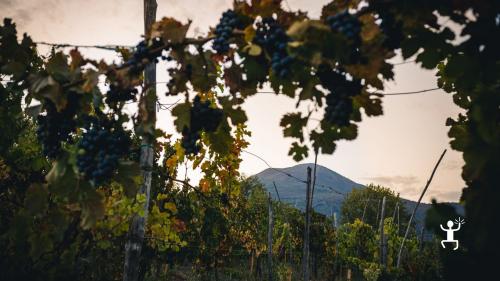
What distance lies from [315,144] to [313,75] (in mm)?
444

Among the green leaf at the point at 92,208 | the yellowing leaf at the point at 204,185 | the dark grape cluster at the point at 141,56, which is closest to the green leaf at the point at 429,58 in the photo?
the dark grape cluster at the point at 141,56

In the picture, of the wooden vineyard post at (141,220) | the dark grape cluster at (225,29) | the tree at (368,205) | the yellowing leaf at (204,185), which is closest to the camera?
the dark grape cluster at (225,29)

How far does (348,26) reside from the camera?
1.50m

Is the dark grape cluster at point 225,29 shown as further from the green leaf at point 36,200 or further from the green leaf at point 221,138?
the green leaf at point 36,200

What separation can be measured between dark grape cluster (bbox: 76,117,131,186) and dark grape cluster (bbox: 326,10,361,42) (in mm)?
1397

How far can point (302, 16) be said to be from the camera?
177 cm

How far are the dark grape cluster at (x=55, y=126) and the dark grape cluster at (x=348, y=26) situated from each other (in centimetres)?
147

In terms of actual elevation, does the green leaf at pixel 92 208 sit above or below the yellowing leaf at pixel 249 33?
below

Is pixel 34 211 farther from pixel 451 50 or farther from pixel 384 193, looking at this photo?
pixel 384 193

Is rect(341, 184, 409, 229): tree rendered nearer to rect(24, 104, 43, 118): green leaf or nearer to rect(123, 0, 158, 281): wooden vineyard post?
rect(123, 0, 158, 281): wooden vineyard post

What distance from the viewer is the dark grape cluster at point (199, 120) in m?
2.07

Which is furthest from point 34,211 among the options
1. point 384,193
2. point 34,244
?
point 384,193

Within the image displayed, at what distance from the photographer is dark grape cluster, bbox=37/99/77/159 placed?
2.03 meters

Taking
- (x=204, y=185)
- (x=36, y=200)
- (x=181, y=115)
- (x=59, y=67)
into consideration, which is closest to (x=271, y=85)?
(x=181, y=115)
